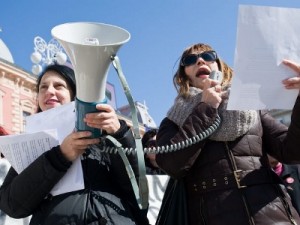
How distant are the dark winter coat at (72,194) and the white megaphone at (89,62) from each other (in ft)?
0.71

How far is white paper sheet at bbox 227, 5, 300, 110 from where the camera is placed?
144cm

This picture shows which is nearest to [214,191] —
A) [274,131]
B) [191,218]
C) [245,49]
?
[191,218]

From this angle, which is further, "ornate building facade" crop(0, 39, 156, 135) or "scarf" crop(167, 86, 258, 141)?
"ornate building facade" crop(0, 39, 156, 135)

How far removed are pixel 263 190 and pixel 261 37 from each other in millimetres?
581

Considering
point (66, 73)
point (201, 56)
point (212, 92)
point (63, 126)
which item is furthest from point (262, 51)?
point (66, 73)

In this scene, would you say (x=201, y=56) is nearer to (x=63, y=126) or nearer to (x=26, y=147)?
A: (x=63, y=126)

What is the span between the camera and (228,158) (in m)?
1.60

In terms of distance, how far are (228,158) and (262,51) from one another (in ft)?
1.43

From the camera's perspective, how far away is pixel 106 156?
1.74 meters

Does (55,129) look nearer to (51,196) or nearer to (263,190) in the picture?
(51,196)

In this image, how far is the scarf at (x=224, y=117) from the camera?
1.63 meters

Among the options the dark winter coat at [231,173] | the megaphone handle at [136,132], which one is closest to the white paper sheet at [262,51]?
the dark winter coat at [231,173]

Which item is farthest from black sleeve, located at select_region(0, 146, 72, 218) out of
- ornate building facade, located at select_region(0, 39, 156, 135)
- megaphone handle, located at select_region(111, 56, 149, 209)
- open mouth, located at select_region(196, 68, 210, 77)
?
A: ornate building facade, located at select_region(0, 39, 156, 135)

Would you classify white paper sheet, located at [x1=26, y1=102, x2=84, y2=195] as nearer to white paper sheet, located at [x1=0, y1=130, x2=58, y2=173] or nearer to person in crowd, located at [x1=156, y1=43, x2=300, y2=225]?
white paper sheet, located at [x1=0, y1=130, x2=58, y2=173]
